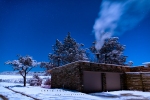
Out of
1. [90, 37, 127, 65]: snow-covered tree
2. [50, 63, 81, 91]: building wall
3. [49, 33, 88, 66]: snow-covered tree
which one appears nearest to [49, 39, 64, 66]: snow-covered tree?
[49, 33, 88, 66]: snow-covered tree

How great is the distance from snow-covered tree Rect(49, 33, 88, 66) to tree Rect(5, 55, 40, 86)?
12.7 metres

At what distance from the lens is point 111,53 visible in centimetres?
3888

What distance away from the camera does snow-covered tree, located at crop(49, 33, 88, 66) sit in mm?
42594

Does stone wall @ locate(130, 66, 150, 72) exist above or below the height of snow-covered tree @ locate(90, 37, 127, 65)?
below

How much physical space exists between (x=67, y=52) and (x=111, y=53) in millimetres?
12754

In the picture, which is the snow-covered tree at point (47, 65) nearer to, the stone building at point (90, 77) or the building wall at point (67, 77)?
the building wall at point (67, 77)

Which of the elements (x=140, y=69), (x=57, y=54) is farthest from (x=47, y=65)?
(x=140, y=69)

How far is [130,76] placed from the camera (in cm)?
2025

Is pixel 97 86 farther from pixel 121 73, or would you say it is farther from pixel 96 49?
pixel 96 49

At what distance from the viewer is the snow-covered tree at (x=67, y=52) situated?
140ft

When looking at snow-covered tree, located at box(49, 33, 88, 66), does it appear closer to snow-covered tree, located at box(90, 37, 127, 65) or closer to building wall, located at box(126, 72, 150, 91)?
snow-covered tree, located at box(90, 37, 127, 65)

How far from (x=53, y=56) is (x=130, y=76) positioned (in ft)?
96.1

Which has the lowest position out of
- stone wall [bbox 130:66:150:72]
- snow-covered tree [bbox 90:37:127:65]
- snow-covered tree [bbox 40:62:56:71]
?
stone wall [bbox 130:66:150:72]

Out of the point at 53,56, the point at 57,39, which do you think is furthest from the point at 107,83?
the point at 57,39
